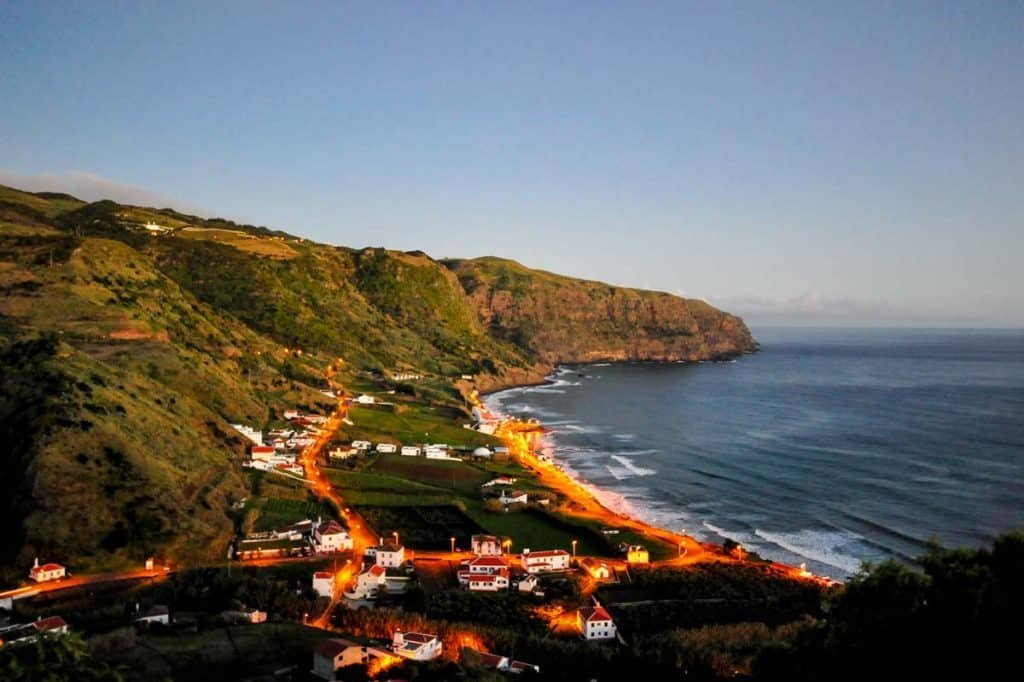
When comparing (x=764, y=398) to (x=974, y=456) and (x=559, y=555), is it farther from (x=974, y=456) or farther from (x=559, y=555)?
(x=559, y=555)

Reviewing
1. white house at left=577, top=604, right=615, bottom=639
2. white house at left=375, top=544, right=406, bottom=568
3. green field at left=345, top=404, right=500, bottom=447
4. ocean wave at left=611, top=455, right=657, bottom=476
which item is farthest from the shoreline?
white house at left=375, top=544, right=406, bottom=568

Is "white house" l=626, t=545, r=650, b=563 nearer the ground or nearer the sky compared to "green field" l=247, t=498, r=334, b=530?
nearer the sky

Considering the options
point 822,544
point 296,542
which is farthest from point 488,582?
point 822,544

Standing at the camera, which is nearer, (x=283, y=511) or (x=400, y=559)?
(x=400, y=559)

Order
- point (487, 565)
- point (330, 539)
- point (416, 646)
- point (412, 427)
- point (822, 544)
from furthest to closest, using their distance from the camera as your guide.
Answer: point (412, 427)
point (822, 544)
point (330, 539)
point (487, 565)
point (416, 646)

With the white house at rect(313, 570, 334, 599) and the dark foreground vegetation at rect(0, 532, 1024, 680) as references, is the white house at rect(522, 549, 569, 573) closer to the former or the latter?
the dark foreground vegetation at rect(0, 532, 1024, 680)

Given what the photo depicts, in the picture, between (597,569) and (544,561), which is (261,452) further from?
(597,569)
